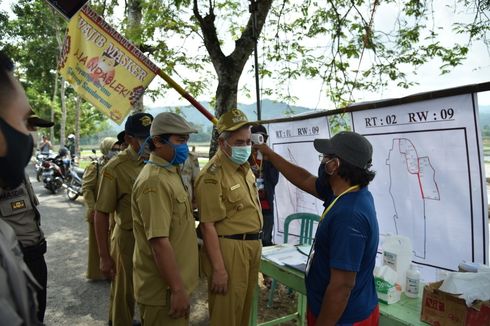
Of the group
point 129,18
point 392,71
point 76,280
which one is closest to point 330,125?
point 392,71

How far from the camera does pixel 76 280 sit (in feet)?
15.3

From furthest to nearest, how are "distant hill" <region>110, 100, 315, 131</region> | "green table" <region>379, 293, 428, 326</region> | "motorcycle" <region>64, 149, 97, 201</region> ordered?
"motorcycle" <region>64, 149, 97, 201</region> < "distant hill" <region>110, 100, 315, 131</region> < "green table" <region>379, 293, 428, 326</region>

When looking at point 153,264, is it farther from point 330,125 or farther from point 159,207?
point 330,125

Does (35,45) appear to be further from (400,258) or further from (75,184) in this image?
(400,258)

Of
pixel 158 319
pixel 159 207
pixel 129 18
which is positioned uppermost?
pixel 129 18

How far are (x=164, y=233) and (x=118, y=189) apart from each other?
1089 millimetres

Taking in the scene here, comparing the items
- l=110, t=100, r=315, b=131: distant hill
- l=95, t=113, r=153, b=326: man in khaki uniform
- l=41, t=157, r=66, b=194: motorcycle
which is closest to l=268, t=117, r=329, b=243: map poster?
l=110, t=100, r=315, b=131: distant hill

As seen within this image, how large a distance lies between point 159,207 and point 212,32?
11.3 feet

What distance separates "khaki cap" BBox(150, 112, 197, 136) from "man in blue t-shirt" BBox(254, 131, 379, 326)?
0.91m

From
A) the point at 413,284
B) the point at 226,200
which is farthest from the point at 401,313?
the point at 226,200

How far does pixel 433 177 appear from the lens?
242cm

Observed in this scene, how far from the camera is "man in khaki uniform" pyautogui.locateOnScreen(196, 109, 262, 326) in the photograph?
2.36m

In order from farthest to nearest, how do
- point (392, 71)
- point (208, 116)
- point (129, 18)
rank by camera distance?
point (129, 18) → point (392, 71) → point (208, 116)

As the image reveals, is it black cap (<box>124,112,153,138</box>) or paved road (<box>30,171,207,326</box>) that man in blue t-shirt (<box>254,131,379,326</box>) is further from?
paved road (<box>30,171,207,326</box>)
